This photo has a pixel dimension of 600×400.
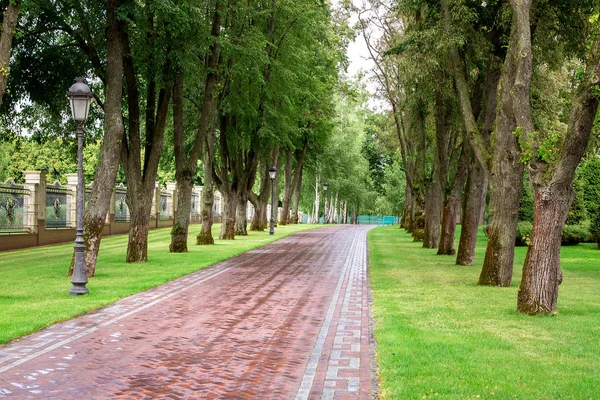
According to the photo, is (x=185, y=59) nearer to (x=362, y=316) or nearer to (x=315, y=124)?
(x=362, y=316)

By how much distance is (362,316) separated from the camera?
439 inches

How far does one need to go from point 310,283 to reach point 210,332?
6412 mm

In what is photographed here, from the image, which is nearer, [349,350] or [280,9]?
[349,350]

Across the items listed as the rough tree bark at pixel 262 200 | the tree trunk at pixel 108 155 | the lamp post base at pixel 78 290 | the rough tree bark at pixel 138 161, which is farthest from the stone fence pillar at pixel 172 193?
the lamp post base at pixel 78 290

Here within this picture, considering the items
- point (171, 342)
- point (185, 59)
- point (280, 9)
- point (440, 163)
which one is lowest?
point (171, 342)

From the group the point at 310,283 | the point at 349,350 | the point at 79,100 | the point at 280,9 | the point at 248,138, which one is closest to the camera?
the point at 349,350

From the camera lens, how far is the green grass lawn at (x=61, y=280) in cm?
1066

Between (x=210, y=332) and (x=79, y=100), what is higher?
(x=79, y=100)

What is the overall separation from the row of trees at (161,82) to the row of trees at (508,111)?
6857 millimetres

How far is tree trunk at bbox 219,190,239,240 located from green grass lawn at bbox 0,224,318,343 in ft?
24.3

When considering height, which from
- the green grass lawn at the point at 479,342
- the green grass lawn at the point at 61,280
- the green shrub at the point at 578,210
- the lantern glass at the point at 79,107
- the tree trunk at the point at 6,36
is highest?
the tree trunk at the point at 6,36

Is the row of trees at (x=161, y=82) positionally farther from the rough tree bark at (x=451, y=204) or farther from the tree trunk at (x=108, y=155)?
the rough tree bark at (x=451, y=204)

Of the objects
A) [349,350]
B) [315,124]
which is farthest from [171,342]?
[315,124]

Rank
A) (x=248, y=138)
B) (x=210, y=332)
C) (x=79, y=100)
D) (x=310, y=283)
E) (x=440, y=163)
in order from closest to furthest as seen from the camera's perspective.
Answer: (x=210, y=332), (x=79, y=100), (x=310, y=283), (x=440, y=163), (x=248, y=138)
